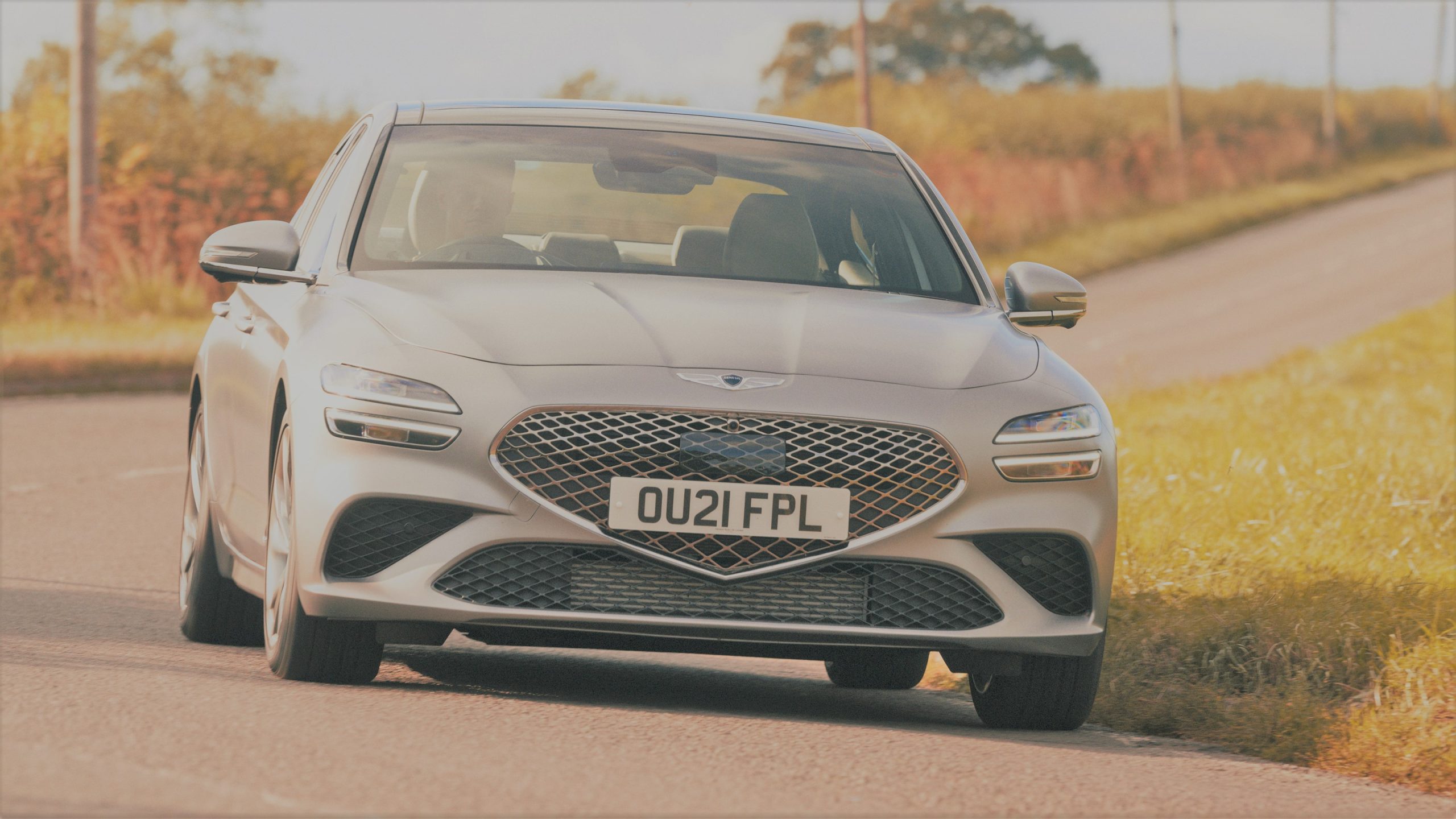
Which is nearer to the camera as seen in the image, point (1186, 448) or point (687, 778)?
point (687, 778)

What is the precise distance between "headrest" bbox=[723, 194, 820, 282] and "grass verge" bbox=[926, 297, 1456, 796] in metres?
1.60

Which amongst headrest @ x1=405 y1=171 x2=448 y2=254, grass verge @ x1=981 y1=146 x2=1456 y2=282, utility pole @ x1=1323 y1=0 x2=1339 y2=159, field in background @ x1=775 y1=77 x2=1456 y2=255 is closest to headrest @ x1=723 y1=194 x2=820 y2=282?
headrest @ x1=405 y1=171 x2=448 y2=254

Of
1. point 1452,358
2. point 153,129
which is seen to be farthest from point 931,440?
point 153,129

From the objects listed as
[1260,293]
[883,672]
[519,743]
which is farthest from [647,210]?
[1260,293]

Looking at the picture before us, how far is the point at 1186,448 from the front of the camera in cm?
1141

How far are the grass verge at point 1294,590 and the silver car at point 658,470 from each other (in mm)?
676

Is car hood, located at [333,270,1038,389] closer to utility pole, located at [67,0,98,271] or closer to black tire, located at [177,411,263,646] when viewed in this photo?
black tire, located at [177,411,263,646]

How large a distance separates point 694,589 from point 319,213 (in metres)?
2.39

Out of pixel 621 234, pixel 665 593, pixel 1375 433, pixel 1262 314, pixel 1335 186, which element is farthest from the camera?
pixel 1335 186

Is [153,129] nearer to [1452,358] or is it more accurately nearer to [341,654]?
[1452,358]

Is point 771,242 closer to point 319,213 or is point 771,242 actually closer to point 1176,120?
point 319,213

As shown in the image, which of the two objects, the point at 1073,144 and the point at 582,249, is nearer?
the point at 582,249

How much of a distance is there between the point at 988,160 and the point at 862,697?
1453 inches

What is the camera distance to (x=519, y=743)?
455 centimetres
